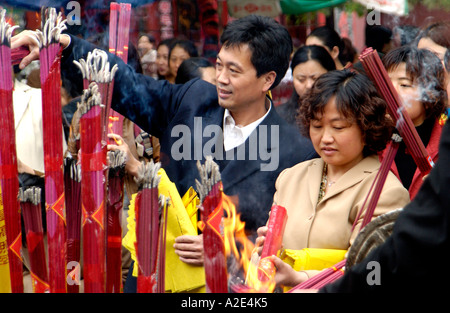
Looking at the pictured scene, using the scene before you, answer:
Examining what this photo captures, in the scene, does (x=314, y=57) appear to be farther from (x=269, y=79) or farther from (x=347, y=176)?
(x=347, y=176)

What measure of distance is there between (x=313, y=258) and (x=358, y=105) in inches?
23.3

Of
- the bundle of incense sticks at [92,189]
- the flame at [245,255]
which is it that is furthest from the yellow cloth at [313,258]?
the bundle of incense sticks at [92,189]

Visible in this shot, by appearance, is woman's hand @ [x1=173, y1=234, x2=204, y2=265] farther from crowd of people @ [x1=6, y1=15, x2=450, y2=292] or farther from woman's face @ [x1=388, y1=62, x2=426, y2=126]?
woman's face @ [x1=388, y1=62, x2=426, y2=126]

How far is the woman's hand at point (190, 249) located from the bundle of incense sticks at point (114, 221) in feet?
1.02

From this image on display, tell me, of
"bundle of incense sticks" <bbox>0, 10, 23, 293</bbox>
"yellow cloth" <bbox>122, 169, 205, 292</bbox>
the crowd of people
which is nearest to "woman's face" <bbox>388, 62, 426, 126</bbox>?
the crowd of people

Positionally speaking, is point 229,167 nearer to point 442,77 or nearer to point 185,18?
point 442,77

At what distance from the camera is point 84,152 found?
1.66 m

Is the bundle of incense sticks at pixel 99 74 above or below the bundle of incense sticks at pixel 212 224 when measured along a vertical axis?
above

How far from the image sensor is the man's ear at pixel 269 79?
283 cm

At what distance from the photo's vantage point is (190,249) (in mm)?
2223

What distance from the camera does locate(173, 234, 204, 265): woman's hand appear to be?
7.26 ft

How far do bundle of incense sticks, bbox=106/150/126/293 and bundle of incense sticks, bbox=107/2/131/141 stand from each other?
1.39 ft

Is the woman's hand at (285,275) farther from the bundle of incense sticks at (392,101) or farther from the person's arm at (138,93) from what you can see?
the person's arm at (138,93)

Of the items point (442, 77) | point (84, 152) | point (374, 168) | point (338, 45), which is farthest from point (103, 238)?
point (338, 45)
